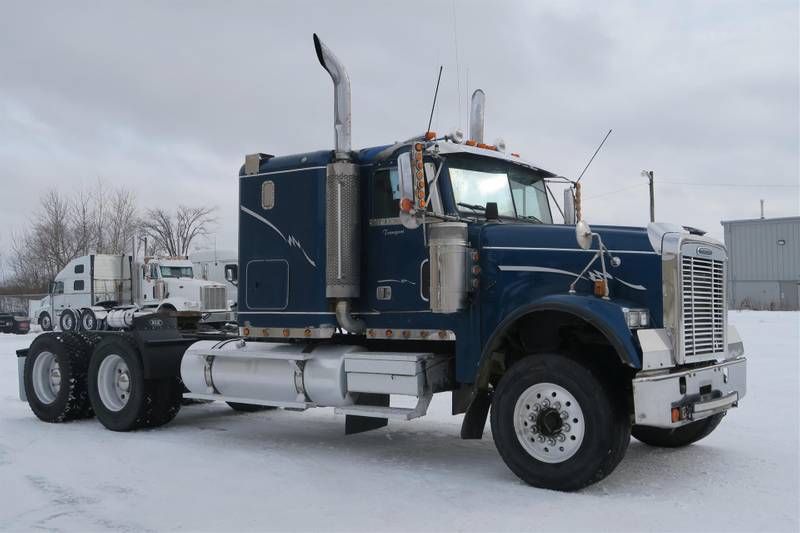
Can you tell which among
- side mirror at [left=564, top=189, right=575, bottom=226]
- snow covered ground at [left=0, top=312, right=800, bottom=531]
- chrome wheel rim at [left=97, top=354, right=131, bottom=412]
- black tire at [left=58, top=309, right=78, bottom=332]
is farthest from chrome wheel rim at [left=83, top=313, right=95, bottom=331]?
side mirror at [left=564, top=189, right=575, bottom=226]

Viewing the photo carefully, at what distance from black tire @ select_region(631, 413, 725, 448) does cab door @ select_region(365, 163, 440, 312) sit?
2657 millimetres

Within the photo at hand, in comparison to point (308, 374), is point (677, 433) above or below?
below

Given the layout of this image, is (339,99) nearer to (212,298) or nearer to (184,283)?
(212,298)

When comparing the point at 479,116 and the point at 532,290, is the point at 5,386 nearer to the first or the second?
the point at 479,116

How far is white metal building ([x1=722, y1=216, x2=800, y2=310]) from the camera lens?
4947 centimetres

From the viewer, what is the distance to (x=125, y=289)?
1139 inches

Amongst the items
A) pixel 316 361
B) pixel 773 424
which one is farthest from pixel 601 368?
pixel 773 424

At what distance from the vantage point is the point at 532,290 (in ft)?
23.0

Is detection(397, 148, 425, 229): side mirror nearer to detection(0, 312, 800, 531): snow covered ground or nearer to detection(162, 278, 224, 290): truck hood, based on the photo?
detection(0, 312, 800, 531): snow covered ground

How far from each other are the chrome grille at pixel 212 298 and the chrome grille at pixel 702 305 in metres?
21.5

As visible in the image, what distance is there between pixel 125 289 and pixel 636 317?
25483 millimetres

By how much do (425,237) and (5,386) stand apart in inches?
396

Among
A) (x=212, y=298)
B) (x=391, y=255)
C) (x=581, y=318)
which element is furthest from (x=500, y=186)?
(x=212, y=298)

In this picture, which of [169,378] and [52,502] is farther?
[169,378]
